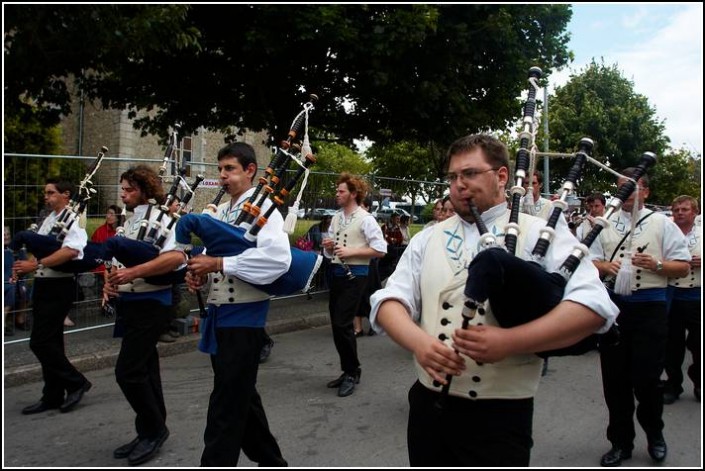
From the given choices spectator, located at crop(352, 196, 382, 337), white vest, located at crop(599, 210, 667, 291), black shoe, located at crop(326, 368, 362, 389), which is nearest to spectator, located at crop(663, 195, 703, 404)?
white vest, located at crop(599, 210, 667, 291)

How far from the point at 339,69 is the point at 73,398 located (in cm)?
750

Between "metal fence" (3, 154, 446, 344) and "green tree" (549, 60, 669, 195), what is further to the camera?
"green tree" (549, 60, 669, 195)

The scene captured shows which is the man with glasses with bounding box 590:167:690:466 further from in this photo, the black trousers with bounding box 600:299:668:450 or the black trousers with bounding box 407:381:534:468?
the black trousers with bounding box 407:381:534:468

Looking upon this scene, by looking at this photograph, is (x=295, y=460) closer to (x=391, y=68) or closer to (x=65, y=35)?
(x=65, y=35)

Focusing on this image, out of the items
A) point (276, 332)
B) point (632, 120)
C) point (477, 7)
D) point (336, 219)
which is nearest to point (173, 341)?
point (276, 332)

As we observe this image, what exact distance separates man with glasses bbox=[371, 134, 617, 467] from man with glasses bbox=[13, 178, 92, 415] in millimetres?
3847

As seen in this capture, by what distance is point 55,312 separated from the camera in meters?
5.42

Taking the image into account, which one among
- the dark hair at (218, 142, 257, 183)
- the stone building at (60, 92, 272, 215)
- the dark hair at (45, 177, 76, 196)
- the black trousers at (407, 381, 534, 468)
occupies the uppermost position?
the stone building at (60, 92, 272, 215)

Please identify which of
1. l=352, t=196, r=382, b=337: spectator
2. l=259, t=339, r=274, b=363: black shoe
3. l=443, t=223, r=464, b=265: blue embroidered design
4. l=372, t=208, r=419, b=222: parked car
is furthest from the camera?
l=372, t=208, r=419, b=222: parked car

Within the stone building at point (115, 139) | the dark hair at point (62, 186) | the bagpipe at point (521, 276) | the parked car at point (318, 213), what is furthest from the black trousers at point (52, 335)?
the stone building at point (115, 139)

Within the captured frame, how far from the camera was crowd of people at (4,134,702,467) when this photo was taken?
226 centimetres

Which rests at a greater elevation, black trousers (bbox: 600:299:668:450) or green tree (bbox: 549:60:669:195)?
green tree (bbox: 549:60:669:195)

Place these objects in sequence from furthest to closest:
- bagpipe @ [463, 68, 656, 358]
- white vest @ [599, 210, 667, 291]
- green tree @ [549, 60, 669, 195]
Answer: green tree @ [549, 60, 669, 195] → white vest @ [599, 210, 667, 291] → bagpipe @ [463, 68, 656, 358]

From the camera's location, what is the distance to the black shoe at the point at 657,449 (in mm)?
4535
